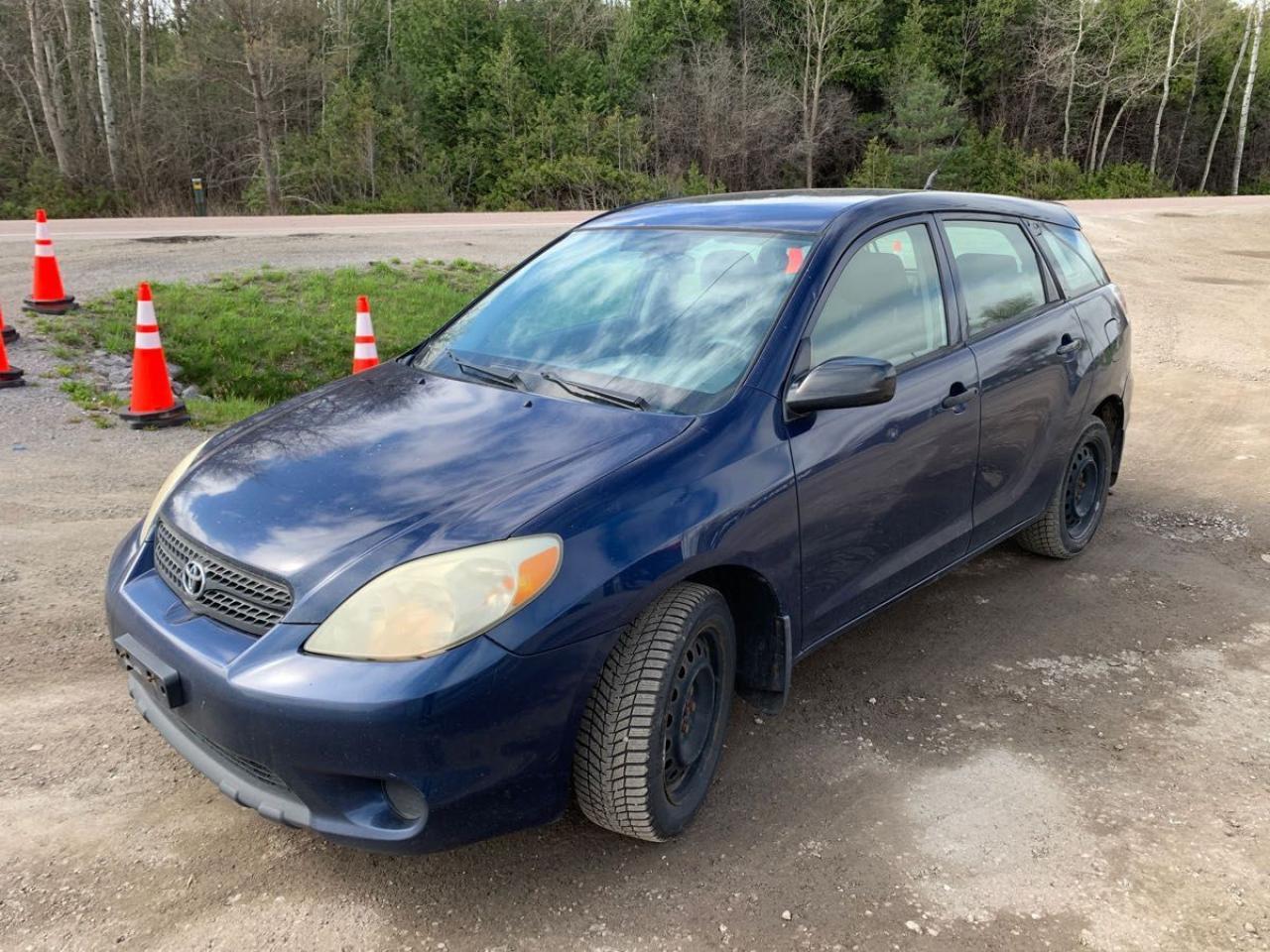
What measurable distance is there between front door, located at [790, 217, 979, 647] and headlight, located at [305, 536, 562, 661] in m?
0.99

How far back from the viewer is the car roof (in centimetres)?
370

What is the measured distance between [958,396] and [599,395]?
1.42m

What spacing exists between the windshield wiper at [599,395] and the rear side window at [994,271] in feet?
5.25

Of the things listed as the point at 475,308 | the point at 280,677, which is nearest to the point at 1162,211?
the point at 475,308

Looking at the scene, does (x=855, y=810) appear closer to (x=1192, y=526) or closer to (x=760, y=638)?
(x=760, y=638)

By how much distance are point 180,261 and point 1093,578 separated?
11840mm

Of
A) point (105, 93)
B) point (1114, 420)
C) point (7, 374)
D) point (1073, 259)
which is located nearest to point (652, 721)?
point (1073, 259)

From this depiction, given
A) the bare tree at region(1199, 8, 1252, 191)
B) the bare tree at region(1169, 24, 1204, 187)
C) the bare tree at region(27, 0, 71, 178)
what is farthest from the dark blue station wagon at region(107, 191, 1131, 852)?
the bare tree at region(1199, 8, 1252, 191)

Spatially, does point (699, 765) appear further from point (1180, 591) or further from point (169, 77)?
point (169, 77)

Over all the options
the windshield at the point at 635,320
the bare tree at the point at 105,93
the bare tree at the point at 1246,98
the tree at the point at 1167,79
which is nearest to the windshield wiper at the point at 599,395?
the windshield at the point at 635,320

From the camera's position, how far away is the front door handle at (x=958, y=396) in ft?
12.2

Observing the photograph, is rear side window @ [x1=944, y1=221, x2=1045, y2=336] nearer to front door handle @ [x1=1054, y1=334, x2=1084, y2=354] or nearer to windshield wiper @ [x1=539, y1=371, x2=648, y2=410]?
front door handle @ [x1=1054, y1=334, x2=1084, y2=354]

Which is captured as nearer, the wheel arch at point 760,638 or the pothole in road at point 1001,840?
the pothole in road at point 1001,840

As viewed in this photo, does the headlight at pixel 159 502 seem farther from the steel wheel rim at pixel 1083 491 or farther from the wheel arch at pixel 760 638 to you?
the steel wheel rim at pixel 1083 491
